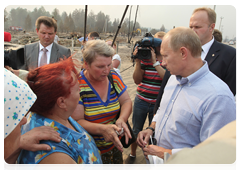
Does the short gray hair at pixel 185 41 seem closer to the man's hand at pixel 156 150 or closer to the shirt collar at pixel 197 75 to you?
the shirt collar at pixel 197 75

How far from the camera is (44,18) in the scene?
9.59 ft

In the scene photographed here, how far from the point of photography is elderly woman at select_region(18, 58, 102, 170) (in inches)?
39.9

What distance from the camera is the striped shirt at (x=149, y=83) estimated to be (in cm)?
265

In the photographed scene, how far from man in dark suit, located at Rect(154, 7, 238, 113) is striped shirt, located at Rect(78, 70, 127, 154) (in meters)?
0.62

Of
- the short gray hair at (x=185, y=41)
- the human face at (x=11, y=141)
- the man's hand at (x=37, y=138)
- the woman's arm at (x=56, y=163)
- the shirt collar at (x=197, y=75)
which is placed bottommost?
the woman's arm at (x=56, y=163)

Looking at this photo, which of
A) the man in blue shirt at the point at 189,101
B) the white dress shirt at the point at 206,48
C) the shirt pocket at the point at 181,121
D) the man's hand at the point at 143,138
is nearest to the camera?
the man in blue shirt at the point at 189,101

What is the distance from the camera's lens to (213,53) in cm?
210

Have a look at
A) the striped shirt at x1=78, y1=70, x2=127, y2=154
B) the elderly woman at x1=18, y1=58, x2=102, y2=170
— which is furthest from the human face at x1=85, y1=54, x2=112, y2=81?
the elderly woman at x1=18, y1=58, x2=102, y2=170

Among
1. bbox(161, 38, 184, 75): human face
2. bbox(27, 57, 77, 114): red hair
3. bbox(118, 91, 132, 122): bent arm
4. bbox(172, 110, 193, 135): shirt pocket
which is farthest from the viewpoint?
bbox(118, 91, 132, 122): bent arm

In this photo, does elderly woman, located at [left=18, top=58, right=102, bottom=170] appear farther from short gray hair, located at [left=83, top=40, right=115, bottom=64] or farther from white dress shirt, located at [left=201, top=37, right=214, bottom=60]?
white dress shirt, located at [left=201, top=37, right=214, bottom=60]

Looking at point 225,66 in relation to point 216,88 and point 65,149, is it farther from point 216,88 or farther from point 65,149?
point 65,149

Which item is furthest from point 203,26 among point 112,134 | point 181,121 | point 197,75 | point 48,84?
point 48,84

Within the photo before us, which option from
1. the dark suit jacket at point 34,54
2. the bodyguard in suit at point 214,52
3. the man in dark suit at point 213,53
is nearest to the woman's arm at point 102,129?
the man in dark suit at point 213,53

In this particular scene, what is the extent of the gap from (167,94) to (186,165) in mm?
1451
